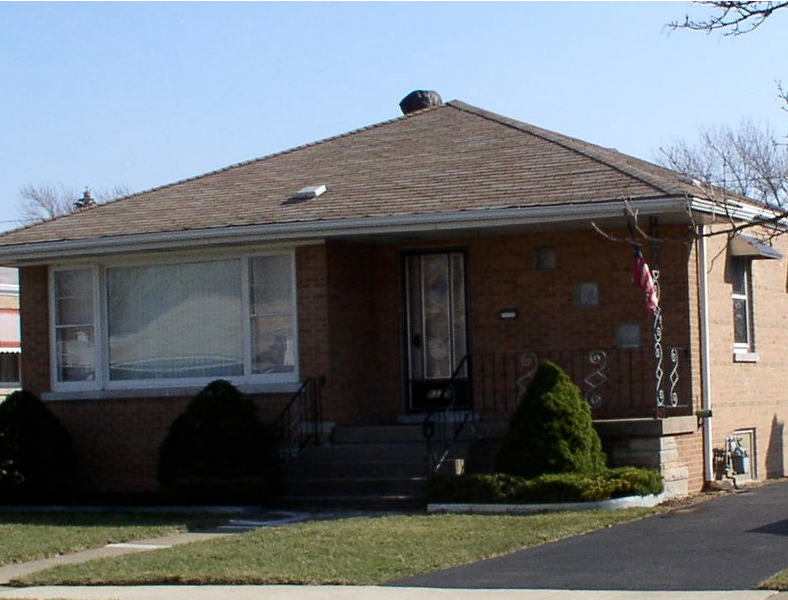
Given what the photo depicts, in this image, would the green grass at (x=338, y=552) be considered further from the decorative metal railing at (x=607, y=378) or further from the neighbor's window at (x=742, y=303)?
the neighbor's window at (x=742, y=303)

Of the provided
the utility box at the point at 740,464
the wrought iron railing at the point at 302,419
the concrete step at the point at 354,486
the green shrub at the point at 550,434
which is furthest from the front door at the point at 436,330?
the utility box at the point at 740,464

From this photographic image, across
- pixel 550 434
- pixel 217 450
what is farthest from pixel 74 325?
pixel 550 434

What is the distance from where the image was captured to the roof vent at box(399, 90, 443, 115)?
81.2 ft

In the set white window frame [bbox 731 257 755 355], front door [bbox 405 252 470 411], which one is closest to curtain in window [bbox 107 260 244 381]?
front door [bbox 405 252 470 411]

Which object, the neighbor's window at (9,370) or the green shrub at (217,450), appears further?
the neighbor's window at (9,370)

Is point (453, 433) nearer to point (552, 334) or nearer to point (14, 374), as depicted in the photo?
point (552, 334)

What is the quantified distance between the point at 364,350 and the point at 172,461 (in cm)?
303

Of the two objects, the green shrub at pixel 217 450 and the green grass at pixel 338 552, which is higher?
the green shrub at pixel 217 450

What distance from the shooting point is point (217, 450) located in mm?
17531

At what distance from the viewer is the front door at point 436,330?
62.3ft

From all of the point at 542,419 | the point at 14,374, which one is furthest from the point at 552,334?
the point at 14,374

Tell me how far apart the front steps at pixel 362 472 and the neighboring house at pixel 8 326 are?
18.1 meters

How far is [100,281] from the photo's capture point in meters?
20.0

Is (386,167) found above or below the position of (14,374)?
above
